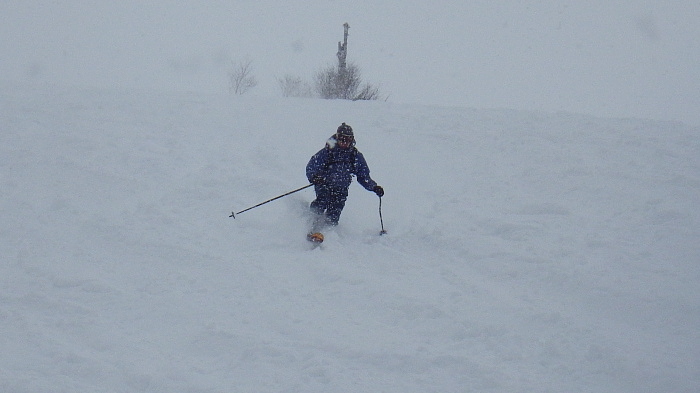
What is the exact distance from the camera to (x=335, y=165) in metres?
7.37

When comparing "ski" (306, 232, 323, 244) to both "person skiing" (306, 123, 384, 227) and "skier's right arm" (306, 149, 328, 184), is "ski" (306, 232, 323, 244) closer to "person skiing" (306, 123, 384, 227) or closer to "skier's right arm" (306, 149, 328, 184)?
"person skiing" (306, 123, 384, 227)

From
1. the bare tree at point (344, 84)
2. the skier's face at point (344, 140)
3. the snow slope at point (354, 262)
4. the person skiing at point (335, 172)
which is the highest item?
the bare tree at point (344, 84)

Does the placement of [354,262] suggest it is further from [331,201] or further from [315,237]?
[331,201]

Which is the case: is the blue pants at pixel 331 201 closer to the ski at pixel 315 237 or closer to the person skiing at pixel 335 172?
the person skiing at pixel 335 172

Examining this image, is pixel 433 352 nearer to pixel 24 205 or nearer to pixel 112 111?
pixel 24 205

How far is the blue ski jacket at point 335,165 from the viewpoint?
288 inches

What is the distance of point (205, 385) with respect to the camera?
4.27 metres

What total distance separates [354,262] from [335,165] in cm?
159

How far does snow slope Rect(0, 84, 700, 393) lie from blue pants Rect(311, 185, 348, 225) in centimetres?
41

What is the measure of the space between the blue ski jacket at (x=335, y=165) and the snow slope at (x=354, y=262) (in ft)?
2.66

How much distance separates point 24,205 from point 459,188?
6.83 metres

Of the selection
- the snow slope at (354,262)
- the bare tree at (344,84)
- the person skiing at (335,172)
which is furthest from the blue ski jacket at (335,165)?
the bare tree at (344,84)

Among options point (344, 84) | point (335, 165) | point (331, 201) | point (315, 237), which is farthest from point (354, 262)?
point (344, 84)

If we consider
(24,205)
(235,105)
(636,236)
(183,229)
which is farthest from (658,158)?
(24,205)
